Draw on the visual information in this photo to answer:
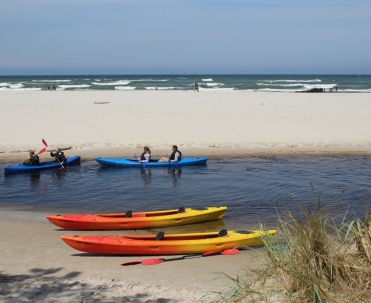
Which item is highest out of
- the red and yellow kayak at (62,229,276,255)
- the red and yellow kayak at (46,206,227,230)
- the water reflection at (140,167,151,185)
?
the red and yellow kayak at (62,229,276,255)

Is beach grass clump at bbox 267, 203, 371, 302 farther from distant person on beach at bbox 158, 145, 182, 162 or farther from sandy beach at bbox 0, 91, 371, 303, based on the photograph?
distant person on beach at bbox 158, 145, 182, 162

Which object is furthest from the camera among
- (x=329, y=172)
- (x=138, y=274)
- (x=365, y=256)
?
(x=329, y=172)

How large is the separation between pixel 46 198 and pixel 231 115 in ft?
50.4

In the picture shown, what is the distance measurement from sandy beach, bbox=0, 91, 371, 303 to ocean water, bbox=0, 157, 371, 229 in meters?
1.46

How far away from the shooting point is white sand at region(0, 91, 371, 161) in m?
21.0

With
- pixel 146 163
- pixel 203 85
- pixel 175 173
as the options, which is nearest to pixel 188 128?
pixel 146 163

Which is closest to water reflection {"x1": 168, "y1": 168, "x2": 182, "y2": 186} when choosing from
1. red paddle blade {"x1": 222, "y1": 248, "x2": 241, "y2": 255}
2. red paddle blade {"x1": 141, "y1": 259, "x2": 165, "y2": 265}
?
red paddle blade {"x1": 222, "y1": 248, "x2": 241, "y2": 255}

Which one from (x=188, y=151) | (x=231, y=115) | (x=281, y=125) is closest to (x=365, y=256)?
(x=188, y=151)

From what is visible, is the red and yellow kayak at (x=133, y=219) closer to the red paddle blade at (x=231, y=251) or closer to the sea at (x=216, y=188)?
the sea at (x=216, y=188)

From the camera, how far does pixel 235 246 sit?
8.95m

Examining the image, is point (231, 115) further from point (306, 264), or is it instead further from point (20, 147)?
point (306, 264)

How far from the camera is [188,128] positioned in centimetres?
2416

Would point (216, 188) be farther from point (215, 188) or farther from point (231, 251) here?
point (231, 251)

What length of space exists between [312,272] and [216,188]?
9.43 m
